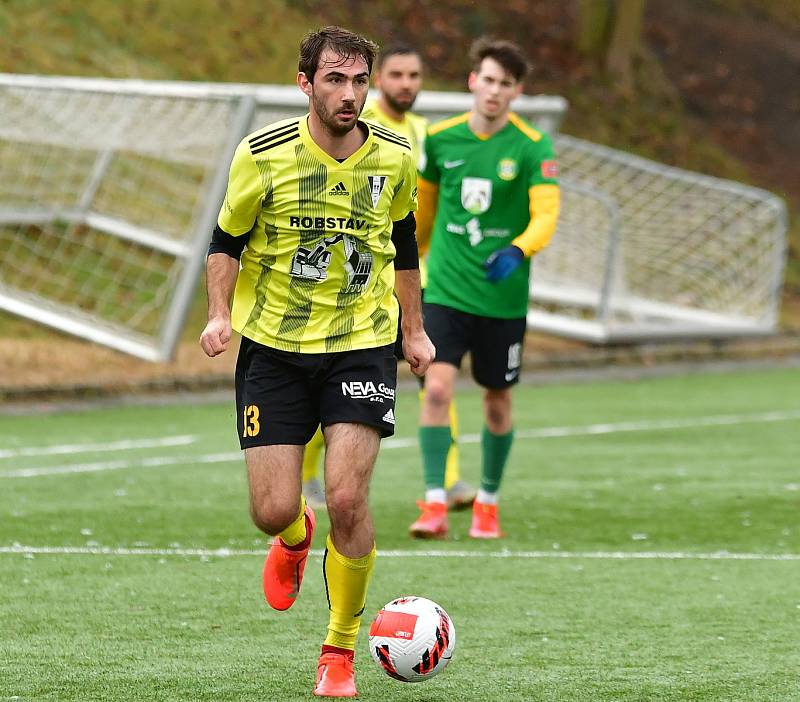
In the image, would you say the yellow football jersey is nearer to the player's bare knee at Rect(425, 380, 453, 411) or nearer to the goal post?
the player's bare knee at Rect(425, 380, 453, 411)

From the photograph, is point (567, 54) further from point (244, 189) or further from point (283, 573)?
point (244, 189)

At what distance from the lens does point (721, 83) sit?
29.8 m

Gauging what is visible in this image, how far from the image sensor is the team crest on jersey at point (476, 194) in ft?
24.8

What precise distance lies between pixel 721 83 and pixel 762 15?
451 cm

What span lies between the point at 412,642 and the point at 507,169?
333 centimetres

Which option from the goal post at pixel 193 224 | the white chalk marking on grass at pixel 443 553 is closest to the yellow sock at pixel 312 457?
the white chalk marking on grass at pixel 443 553

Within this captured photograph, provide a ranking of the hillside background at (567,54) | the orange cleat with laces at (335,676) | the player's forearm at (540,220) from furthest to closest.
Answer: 1. the hillside background at (567,54)
2. the player's forearm at (540,220)
3. the orange cleat with laces at (335,676)

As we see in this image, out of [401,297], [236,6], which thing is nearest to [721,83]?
[236,6]

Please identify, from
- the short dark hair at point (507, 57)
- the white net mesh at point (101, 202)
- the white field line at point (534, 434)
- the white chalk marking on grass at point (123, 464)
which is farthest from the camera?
the white net mesh at point (101, 202)

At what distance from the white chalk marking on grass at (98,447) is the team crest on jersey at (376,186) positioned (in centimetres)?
596

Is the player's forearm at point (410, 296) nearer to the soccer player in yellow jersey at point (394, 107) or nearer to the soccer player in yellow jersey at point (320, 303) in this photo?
the soccer player in yellow jersey at point (320, 303)

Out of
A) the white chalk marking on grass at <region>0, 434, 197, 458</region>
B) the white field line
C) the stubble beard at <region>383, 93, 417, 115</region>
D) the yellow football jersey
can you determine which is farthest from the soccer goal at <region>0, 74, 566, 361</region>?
the stubble beard at <region>383, 93, 417, 115</region>

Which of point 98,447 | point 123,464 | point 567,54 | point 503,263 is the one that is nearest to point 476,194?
point 503,263

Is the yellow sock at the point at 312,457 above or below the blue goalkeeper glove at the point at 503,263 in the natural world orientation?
below
